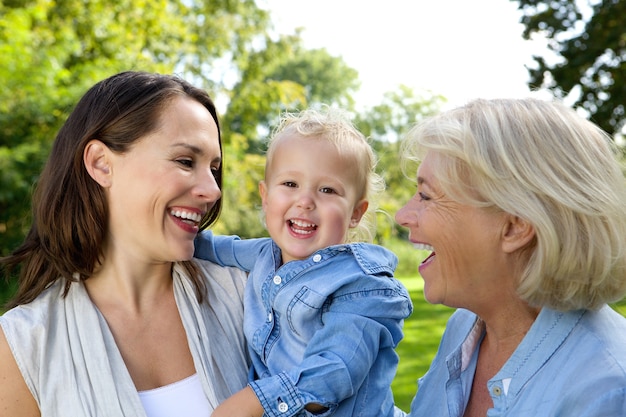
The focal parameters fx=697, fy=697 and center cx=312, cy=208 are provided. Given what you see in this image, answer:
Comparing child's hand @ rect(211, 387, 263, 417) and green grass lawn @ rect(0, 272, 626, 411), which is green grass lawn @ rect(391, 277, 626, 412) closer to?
green grass lawn @ rect(0, 272, 626, 411)

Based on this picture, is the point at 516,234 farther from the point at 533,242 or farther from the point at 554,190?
the point at 554,190

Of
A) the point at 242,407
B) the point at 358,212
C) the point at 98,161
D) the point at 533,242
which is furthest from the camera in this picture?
the point at 358,212

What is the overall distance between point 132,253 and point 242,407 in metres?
0.78

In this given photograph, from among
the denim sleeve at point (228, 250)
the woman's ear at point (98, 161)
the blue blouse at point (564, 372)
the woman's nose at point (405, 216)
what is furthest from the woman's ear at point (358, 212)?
the woman's ear at point (98, 161)

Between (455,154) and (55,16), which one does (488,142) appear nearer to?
(455,154)

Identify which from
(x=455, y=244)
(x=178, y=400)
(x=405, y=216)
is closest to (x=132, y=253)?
(x=178, y=400)

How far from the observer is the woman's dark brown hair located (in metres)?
2.70

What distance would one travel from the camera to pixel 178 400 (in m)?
2.62

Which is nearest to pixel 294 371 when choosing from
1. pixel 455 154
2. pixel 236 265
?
pixel 236 265

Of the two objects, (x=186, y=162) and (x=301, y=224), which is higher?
(x=186, y=162)

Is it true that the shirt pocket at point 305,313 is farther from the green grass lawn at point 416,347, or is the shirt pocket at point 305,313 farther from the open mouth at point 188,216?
the green grass lawn at point 416,347

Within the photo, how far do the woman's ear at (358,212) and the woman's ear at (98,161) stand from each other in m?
1.04

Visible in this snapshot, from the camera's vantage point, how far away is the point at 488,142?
2.23 metres

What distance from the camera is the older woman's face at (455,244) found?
231cm
